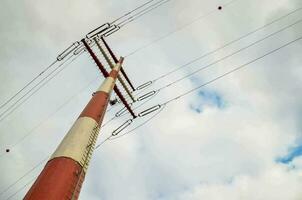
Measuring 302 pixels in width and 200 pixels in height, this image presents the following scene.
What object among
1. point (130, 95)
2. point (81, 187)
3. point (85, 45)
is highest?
point (85, 45)

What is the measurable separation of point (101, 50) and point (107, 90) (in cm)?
546

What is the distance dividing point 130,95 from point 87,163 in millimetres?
11256

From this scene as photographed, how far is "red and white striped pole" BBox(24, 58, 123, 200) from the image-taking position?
27.8 feet

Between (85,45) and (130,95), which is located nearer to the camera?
(85,45)

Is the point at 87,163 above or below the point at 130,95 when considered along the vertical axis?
above

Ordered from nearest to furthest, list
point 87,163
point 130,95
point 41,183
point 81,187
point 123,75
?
point 41,183, point 81,187, point 87,163, point 130,95, point 123,75

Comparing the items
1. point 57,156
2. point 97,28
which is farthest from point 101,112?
point 97,28

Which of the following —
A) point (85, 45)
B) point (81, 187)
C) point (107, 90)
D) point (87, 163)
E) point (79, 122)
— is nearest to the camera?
point (81, 187)

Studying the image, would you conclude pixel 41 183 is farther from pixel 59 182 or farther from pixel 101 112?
pixel 101 112

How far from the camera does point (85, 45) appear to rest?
1962 cm

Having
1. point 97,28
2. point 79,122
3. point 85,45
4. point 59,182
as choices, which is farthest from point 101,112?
point 97,28

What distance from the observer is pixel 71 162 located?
9906 millimetres

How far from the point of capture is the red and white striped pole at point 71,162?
333 inches

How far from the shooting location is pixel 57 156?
10180 millimetres
